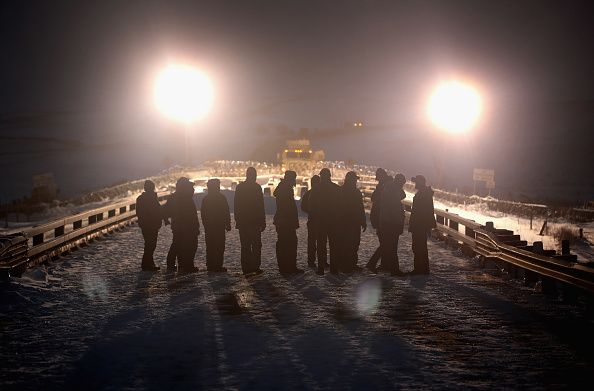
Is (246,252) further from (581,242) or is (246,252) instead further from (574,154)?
(574,154)

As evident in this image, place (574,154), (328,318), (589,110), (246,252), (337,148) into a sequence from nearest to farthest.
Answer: (328,318), (246,252), (574,154), (337,148), (589,110)

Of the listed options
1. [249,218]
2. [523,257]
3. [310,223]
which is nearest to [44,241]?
[249,218]

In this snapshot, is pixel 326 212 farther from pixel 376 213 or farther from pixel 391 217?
pixel 391 217

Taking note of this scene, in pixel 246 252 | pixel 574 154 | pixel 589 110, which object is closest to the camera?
pixel 246 252

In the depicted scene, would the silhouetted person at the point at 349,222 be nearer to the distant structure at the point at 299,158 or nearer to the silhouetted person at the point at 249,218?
the silhouetted person at the point at 249,218

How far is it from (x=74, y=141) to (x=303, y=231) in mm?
141672

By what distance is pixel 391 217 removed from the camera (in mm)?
12234

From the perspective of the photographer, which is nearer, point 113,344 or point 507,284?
point 113,344

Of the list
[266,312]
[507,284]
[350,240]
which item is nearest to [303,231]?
[350,240]

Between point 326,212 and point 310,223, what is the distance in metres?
0.47

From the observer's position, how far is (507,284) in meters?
10.9

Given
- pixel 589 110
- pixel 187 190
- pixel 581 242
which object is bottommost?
pixel 581 242

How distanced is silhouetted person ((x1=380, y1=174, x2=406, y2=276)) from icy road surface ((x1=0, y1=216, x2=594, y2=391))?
78 centimetres

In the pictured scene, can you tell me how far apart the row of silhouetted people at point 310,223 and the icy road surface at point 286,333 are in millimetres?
540
